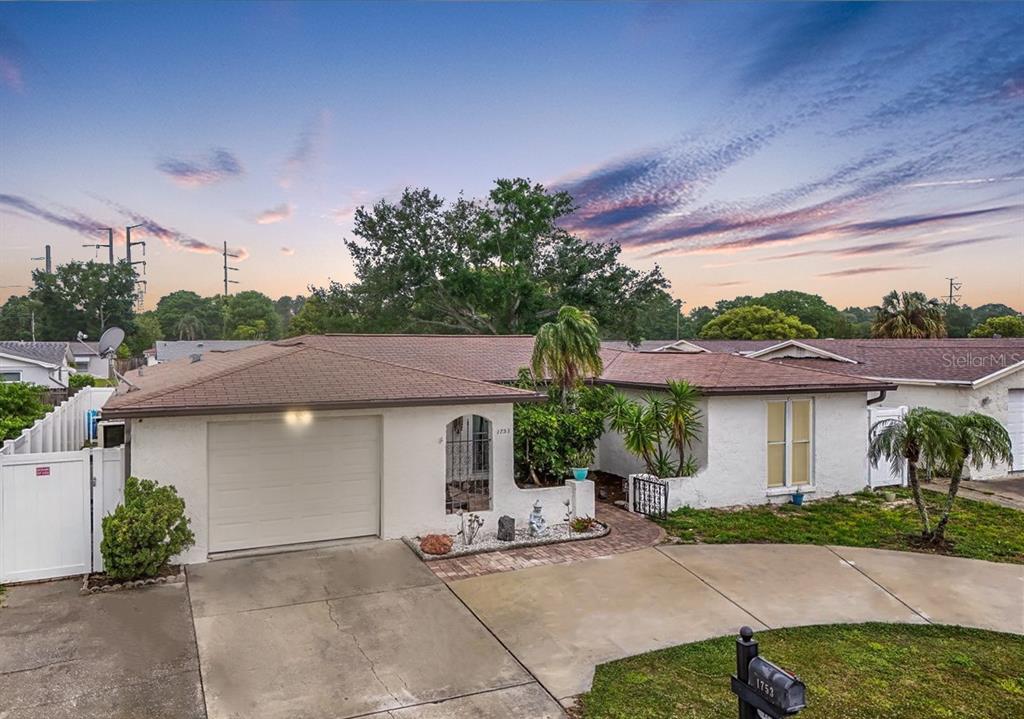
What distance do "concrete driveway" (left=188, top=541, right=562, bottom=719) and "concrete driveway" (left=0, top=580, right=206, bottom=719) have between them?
9.4 inches

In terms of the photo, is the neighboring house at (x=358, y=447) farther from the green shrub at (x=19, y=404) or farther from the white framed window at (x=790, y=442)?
the green shrub at (x=19, y=404)

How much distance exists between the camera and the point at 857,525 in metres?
10.7

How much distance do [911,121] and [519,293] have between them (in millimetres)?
19678

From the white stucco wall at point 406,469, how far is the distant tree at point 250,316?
67.1 meters

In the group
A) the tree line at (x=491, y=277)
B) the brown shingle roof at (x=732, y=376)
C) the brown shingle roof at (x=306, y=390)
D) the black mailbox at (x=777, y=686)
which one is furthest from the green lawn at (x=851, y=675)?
the tree line at (x=491, y=277)

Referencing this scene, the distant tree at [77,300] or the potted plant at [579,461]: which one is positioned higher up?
the distant tree at [77,300]

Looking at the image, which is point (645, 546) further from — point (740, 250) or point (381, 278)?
point (381, 278)

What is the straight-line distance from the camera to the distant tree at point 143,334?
195ft

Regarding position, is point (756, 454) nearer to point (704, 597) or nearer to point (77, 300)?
point (704, 597)

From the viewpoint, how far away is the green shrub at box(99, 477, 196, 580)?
7.37 meters

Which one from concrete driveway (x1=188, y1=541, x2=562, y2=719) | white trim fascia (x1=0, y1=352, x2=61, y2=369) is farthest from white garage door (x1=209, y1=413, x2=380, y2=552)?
white trim fascia (x1=0, y1=352, x2=61, y2=369)

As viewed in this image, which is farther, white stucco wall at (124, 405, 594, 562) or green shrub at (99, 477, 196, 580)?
white stucco wall at (124, 405, 594, 562)

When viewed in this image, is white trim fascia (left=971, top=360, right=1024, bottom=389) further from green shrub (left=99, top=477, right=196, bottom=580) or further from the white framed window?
green shrub (left=99, top=477, right=196, bottom=580)

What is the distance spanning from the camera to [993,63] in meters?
13.8
